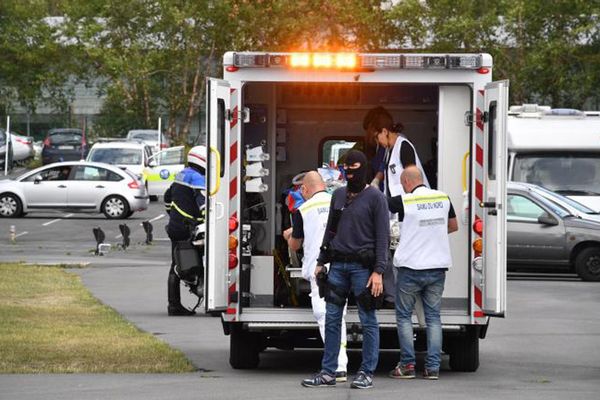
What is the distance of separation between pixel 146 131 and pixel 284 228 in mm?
46592

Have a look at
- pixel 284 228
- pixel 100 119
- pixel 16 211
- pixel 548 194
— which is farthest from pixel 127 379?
pixel 100 119

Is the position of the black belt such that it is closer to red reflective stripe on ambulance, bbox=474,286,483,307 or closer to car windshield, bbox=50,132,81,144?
red reflective stripe on ambulance, bbox=474,286,483,307

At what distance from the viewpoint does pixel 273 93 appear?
15195 mm

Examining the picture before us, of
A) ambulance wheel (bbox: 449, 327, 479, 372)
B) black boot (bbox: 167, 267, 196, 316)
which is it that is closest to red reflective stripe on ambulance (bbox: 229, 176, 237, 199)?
ambulance wheel (bbox: 449, 327, 479, 372)

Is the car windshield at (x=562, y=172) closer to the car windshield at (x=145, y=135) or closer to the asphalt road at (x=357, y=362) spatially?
the asphalt road at (x=357, y=362)

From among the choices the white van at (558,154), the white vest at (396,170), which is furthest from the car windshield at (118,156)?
the white vest at (396,170)

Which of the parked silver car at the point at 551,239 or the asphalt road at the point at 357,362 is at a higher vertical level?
the parked silver car at the point at 551,239

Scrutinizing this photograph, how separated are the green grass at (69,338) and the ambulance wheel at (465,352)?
2224mm

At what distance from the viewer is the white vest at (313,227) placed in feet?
42.1

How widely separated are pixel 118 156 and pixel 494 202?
37.0m

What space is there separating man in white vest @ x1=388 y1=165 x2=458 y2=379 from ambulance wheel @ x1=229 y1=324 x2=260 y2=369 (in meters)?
1.39

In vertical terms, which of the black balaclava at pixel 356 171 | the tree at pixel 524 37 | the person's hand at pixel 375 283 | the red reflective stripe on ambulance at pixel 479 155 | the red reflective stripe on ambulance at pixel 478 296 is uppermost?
the tree at pixel 524 37

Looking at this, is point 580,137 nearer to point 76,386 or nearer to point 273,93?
point 273,93

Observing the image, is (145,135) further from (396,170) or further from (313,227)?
(313,227)
